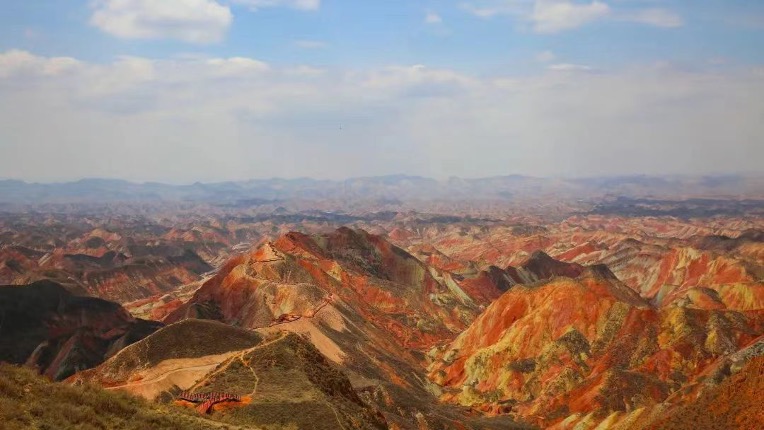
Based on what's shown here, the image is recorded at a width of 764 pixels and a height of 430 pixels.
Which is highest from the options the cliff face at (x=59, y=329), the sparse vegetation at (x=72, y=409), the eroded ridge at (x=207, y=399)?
the sparse vegetation at (x=72, y=409)

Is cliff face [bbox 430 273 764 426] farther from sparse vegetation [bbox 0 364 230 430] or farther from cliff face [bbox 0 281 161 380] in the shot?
cliff face [bbox 0 281 161 380]

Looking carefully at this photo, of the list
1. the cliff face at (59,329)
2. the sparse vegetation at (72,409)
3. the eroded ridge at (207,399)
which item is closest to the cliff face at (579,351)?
the eroded ridge at (207,399)

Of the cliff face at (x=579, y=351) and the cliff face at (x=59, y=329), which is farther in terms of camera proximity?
the cliff face at (x=59, y=329)

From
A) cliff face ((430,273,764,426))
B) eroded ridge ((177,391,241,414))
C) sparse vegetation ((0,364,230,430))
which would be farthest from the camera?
cliff face ((430,273,764,426))

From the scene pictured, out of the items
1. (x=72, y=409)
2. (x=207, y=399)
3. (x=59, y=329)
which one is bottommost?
(x=59, y=329)

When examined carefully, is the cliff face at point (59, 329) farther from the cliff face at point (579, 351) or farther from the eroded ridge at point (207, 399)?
the eroded ridge at point (207, 399)

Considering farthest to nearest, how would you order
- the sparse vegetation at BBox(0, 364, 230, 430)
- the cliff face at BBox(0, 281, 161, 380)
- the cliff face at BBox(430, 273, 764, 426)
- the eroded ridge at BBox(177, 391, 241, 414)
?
1. the cliff face at BBox(0, 281, 161, 380)
2. the cliff face at BBox(430, 273, 764, 426)
3. the eroded ridge at BBox(177, 391, 241, 414)
4. the sparse vegetation at BBox(0, 364, 230, 430)

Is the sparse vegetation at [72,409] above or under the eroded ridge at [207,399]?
above

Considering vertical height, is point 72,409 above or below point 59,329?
above

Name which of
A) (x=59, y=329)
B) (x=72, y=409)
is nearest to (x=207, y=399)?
(x=72, y=409)

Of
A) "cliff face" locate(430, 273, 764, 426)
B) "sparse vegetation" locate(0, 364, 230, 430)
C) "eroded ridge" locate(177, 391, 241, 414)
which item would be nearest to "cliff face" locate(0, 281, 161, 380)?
"cliff face" locate(430, 273, 764, 426)

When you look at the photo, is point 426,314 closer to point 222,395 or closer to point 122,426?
point 222,395

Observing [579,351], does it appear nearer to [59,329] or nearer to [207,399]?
[207,399]
